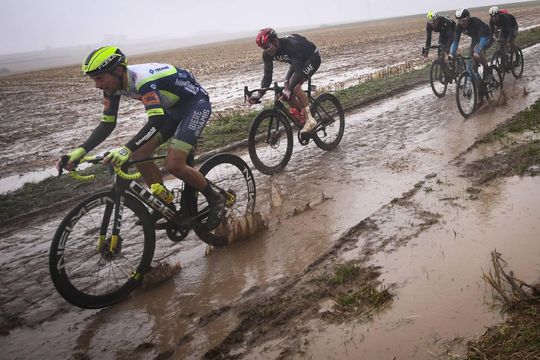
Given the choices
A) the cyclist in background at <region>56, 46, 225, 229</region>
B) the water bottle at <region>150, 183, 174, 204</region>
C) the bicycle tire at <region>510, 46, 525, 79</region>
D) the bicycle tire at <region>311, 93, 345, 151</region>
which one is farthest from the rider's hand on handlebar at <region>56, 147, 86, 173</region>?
the bicycle tire at <region>510, 46, 525, 79</region>

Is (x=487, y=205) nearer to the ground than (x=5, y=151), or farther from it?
nearer to the ground

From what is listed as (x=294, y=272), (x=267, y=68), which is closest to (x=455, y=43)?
(x=267, y=68)

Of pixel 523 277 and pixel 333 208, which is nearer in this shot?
pixel 523 277

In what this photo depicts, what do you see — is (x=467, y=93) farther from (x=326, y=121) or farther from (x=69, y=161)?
(x=69, y=161)

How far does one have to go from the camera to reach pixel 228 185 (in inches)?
212

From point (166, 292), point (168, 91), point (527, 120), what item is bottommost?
point (166, 292)

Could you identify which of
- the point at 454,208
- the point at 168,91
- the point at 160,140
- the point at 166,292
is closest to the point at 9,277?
the point at 166,292

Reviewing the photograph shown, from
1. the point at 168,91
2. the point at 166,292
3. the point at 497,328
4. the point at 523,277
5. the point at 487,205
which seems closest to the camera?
the point at 497,328

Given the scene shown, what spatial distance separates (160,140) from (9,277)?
243 cm

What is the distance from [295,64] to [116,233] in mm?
4710

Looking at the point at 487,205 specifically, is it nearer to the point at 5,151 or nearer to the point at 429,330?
the point at 429,330

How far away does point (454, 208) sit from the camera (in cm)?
494

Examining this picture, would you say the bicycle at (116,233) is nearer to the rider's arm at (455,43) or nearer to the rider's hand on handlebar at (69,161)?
the rider's hand on handlebar at (69,161)

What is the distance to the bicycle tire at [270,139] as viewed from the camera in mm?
6945
